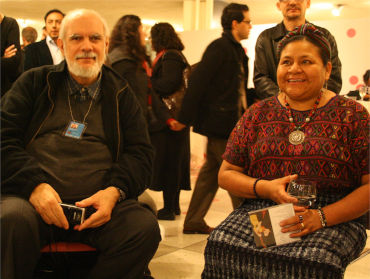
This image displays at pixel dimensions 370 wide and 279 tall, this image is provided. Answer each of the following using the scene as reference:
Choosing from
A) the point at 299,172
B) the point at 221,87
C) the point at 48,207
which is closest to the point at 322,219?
the point at 299,172

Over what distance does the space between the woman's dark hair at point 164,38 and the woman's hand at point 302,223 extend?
2.64 meters

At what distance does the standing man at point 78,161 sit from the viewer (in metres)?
2.01

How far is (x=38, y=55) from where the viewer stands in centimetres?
408

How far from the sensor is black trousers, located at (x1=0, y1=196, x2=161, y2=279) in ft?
6.32

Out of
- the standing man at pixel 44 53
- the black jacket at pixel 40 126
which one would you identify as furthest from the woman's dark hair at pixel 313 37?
the standing man at pixel 44 53

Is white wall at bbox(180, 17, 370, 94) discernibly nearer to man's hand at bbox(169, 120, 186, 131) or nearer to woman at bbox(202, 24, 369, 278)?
man's hand at bbox(169, 120, 186, 131)

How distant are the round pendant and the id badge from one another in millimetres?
992

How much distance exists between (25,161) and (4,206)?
23cm

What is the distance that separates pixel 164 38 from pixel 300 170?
8.36 feet

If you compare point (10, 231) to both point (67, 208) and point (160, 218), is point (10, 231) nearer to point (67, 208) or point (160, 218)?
point (67, 208)

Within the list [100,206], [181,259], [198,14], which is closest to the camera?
[100,206]

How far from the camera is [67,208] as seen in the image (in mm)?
2027

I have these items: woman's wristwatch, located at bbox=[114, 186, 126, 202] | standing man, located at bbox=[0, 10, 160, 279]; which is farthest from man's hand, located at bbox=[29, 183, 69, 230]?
woman's wristwatch, located at bbox=[114, 186, 126, 202]

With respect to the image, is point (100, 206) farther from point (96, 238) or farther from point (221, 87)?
point (221, 87)
